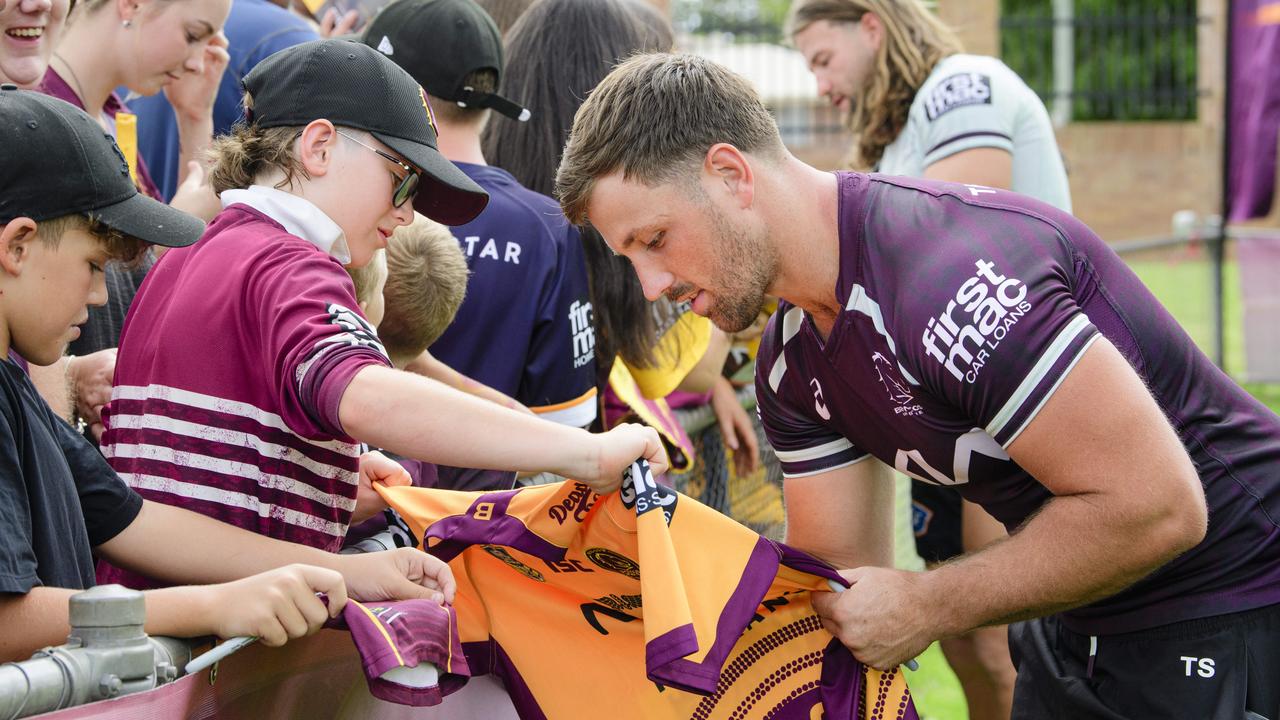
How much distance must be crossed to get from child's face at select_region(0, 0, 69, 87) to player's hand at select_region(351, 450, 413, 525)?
4.21ft

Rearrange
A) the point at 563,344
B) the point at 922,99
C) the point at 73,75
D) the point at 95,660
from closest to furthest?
the point at 95,660 < the point at 73,75 < the point at 563,344 < the point at 922,99

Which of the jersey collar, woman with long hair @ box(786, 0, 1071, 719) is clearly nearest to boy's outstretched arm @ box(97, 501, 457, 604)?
the jersey collar

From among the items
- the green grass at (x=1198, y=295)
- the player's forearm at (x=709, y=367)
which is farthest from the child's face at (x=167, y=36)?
the green grass at (x=1198, y=295)

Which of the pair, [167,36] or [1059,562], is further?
[167,36]

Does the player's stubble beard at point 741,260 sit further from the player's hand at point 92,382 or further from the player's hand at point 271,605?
the player's hand at point 92,382

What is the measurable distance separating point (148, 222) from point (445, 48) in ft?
5.40

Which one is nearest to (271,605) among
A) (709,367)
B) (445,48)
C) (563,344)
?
(563,344)

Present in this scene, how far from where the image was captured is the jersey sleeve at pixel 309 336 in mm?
2160

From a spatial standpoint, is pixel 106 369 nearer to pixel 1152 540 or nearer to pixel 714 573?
pixel 714 573

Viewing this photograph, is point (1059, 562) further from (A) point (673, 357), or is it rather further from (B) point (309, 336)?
(A) point (673, 357)

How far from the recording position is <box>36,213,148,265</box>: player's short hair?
7.20 feet

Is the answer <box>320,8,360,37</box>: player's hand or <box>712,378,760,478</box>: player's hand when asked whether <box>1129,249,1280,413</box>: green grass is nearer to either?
<box>712,378,760,478</box>: player's hand

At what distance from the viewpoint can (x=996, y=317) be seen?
2.46 meters

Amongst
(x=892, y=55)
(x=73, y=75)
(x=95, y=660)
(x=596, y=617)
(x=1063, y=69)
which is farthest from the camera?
(x=1063, y=69)
